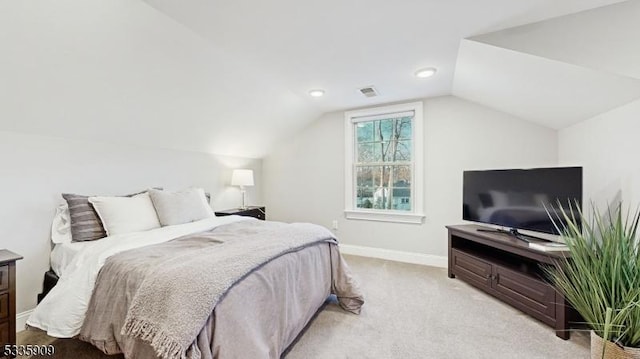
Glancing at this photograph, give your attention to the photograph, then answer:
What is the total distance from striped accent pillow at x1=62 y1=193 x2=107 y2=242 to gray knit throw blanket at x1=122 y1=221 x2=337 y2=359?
4.03 ft

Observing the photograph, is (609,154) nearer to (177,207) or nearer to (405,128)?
(405,128)

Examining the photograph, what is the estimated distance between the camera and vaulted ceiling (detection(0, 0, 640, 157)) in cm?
172

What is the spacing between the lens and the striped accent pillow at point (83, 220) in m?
2.23

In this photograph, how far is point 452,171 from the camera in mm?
3559

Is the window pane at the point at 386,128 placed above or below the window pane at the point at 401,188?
above

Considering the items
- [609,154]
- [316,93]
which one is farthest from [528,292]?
[316,93]

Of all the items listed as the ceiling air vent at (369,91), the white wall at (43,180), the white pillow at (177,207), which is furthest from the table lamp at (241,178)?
the ceiling air vent at (369,91)

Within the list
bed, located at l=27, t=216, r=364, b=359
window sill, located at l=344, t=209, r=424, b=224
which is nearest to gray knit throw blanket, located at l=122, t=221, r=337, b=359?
bed, located at l=27, t=216, r=364, b=359

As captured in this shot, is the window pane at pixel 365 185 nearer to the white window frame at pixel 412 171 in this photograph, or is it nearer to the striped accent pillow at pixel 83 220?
the white window frame at pixel 412 171

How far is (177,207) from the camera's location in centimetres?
277

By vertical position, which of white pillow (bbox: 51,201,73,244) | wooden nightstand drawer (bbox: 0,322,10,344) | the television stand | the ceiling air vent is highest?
the ceiling air vent

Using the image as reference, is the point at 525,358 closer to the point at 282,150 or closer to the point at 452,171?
the point at 452,171

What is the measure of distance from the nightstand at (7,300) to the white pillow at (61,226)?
512 millimetres

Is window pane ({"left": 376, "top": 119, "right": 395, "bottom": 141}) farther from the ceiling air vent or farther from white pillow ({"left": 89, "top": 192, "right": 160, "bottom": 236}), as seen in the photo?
white pillow ({"left": 89, "top": 192, "right": 160, "bottom": 236})
